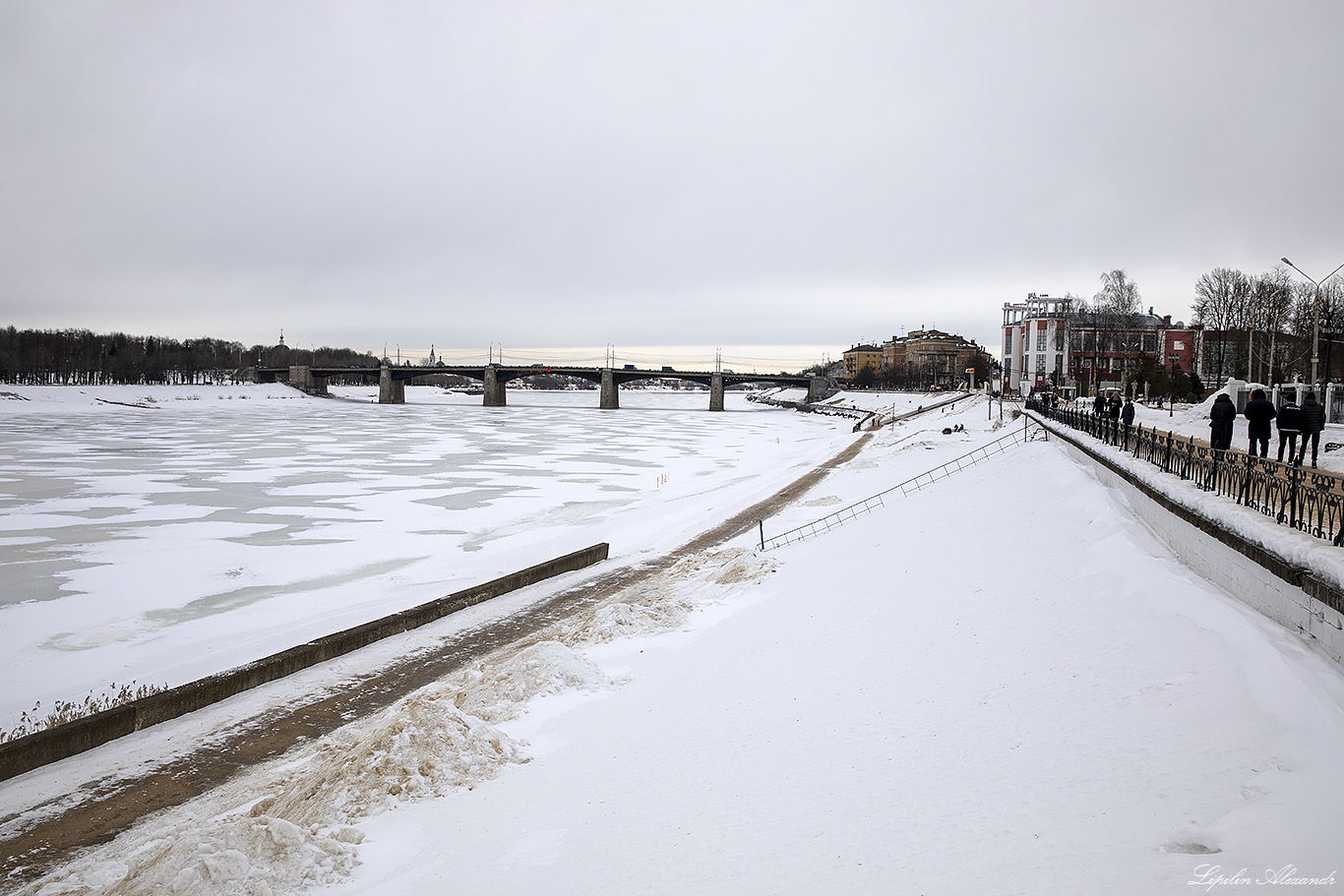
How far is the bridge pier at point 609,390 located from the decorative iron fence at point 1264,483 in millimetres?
117949

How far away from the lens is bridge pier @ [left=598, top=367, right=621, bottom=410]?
451 ft

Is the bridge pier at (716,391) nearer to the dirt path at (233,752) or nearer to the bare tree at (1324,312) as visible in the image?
the bare tree at (1324,312)

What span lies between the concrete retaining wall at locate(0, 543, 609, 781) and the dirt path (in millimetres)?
917

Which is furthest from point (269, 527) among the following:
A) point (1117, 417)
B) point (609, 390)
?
point (609, 390)

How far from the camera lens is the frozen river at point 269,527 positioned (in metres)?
13.9

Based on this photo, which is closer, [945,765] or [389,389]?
[945,765]

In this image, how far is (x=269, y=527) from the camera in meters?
23.5

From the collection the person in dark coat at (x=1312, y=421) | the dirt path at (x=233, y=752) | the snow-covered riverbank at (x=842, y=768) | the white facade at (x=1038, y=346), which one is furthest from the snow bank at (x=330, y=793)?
the white facade at (x=1038, y=346)

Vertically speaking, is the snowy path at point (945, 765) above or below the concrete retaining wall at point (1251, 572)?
below

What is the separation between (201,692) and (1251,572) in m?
14.2

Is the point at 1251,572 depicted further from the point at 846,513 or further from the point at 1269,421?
the point at 846,513

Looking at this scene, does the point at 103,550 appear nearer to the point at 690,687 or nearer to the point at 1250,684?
the point at 690,687

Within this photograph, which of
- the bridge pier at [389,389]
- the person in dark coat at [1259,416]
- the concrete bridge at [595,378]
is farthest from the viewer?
the bridge pier at [389,389]

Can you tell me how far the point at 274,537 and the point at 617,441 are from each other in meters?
40.3
